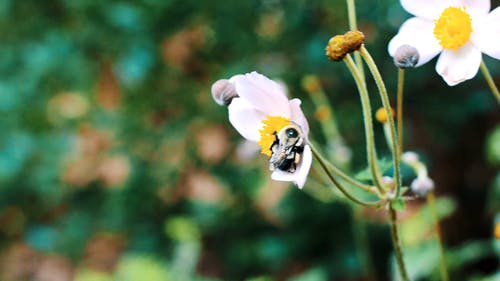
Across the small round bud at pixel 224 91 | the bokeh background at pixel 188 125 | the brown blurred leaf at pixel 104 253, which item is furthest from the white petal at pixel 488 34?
the brown blurred leaf at pixel 104 253

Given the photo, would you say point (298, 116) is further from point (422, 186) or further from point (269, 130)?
point (422, 186)

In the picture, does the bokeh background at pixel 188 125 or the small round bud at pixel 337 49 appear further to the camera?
the bokeh background at pixel 188 125

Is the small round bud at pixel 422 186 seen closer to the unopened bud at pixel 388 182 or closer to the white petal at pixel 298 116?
the unopened bud at pixel 388 182

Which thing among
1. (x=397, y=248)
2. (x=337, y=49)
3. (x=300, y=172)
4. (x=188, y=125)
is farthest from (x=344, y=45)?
(x=188, y=125)

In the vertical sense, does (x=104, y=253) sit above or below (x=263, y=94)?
above

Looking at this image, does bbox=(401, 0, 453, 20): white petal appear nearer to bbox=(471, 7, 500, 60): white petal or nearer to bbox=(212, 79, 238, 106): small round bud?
bbox=(471, 7, 500, 60): white petal

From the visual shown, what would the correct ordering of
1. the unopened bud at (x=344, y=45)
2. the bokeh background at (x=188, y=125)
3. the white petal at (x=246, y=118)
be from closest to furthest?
the unopened bud at (x=344, y=45) → the white petal at (x=246, y=118) → the bokeh background at (x=188, y=125)

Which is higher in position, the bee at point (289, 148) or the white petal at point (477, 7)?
the white petal at point (477, 7)
